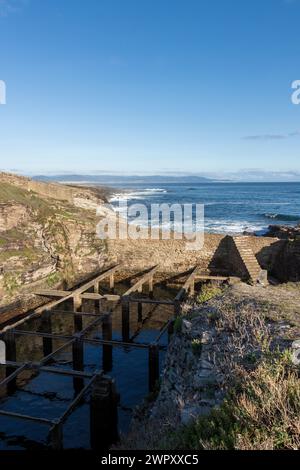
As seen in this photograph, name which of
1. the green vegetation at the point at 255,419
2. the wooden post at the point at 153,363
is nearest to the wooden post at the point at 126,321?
the wooden post at the point at 153,363

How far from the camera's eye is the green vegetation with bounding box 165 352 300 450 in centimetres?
509

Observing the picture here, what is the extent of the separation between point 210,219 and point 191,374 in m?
52.8

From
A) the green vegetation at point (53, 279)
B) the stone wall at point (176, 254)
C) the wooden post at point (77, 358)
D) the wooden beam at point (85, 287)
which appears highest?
the stone wall at point (176, 254)

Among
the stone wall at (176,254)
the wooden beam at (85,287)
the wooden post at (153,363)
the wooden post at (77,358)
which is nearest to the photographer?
the wooden post at (153,363)

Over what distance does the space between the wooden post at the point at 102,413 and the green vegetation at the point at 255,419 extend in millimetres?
3609

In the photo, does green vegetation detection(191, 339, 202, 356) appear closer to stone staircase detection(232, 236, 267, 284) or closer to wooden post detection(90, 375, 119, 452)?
wooden post detection(90, 375, 119, 452)

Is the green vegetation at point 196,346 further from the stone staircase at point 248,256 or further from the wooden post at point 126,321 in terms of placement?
the stone staircase at point 248,256

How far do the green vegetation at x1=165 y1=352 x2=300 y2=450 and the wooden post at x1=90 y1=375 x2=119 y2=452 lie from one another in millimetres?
3609

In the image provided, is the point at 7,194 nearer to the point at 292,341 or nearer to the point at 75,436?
the point at 75,436

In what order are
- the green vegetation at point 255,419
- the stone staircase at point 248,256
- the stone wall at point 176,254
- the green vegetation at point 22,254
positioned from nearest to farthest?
the green vegetation at point 255,419, the green vegetation at point 22,254, the stone staircase at point 248,256, the stone wall at point 176,254

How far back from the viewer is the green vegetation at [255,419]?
201 inches

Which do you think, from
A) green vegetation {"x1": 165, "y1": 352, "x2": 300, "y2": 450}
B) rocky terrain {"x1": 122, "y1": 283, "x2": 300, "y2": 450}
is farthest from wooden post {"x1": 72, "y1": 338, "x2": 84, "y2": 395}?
green vegetation {"x1": 165, "y1": 352, "x2": 300, "y2": 450}

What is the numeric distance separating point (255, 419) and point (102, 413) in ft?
17.6
